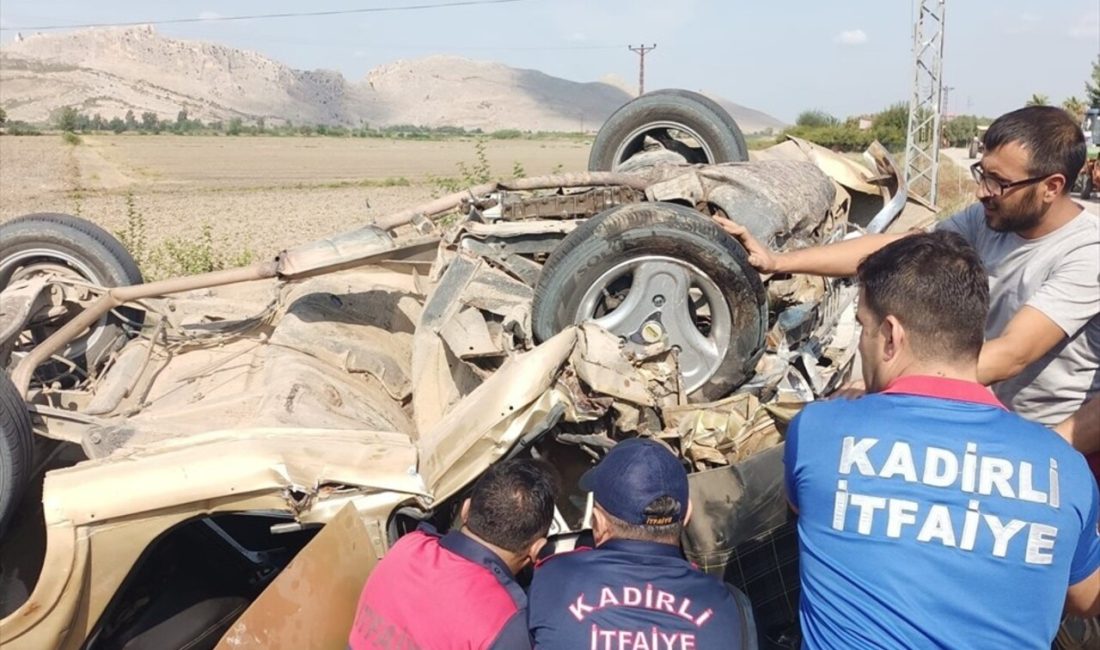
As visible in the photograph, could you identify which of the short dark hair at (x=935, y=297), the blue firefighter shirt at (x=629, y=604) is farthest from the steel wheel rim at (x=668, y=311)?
the short dark hair at (x=935, y=297)

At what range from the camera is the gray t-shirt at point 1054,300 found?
234 centimetres

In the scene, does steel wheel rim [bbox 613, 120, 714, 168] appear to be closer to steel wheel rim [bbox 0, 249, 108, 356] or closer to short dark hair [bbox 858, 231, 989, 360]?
steel wheel rim [bbox 0, 249, 108, 356]

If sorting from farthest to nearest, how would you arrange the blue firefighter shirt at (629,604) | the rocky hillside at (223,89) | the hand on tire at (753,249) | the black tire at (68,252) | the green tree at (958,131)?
the rocky hillside at (223,89) → the green tree at (958,131) → the black tire at (68,252) → the hand on tire at (753,249) → the blue firefighter shirt at (629,604)

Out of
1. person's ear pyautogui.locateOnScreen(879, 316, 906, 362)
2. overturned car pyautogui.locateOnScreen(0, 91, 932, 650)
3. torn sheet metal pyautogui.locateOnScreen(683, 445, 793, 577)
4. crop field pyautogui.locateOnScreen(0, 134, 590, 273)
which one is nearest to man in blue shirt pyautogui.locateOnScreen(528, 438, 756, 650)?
torn sheet metal pyautogui.locateOnScreen(683, 445, 793, 577)

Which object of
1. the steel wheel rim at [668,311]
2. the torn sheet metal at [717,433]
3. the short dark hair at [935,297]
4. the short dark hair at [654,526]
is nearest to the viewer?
the short dark hair at [935,297]

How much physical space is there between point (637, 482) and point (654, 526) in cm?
11

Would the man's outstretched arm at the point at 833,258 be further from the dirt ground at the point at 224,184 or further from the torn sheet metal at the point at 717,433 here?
the dirt ground at the point at 224,184

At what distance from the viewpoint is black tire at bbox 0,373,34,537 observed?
3.13 metres

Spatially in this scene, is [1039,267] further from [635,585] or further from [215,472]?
[215,472]

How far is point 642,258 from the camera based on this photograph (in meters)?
3.55

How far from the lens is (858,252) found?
9.63 ft

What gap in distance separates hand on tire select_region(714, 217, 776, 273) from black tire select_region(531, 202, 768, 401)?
0.03m

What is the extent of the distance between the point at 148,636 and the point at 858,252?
2573 millimetres

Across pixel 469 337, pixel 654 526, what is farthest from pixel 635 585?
pixel 469 337
